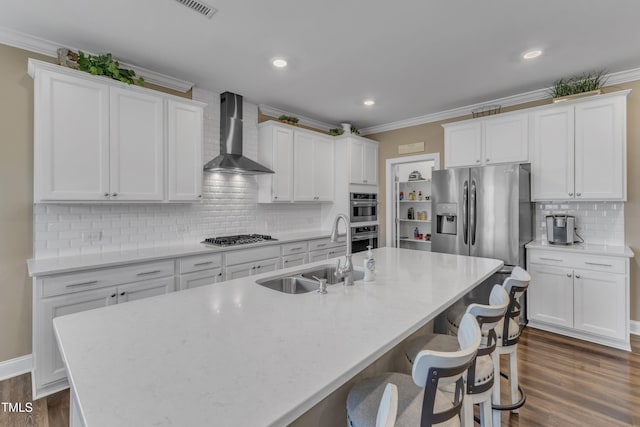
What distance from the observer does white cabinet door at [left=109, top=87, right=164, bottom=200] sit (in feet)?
9.43

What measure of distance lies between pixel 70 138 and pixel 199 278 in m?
1.63

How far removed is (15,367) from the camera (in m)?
2.62

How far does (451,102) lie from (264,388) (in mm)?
4411

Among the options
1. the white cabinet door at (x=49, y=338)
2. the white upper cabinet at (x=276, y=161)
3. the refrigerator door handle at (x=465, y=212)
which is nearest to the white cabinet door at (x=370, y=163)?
the white upper cabinet at (x=276, y=161)

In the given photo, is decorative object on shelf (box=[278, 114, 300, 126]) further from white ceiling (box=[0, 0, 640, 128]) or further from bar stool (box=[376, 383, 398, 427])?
bar stool (box=[376, 383, 398, 427])

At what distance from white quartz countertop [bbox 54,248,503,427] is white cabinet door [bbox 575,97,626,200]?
261 centimetres

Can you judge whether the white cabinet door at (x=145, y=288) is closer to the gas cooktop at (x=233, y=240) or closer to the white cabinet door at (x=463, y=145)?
the gas cooktop at (x=233, y=240)

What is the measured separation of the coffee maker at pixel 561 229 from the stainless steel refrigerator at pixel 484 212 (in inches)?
8.4

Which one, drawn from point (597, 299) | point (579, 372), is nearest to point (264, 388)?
point (579, 372)

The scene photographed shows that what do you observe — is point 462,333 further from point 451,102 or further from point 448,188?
point 451,102

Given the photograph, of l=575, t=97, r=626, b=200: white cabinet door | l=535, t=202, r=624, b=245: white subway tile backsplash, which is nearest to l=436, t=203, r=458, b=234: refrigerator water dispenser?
l=535, t=202, r=624, b=245: white subway tile backsplash

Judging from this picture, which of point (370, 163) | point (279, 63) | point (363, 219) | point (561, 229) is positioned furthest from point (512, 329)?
point (370, 163)

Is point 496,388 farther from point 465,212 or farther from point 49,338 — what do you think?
point 49,338

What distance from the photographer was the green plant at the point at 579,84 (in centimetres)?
338
